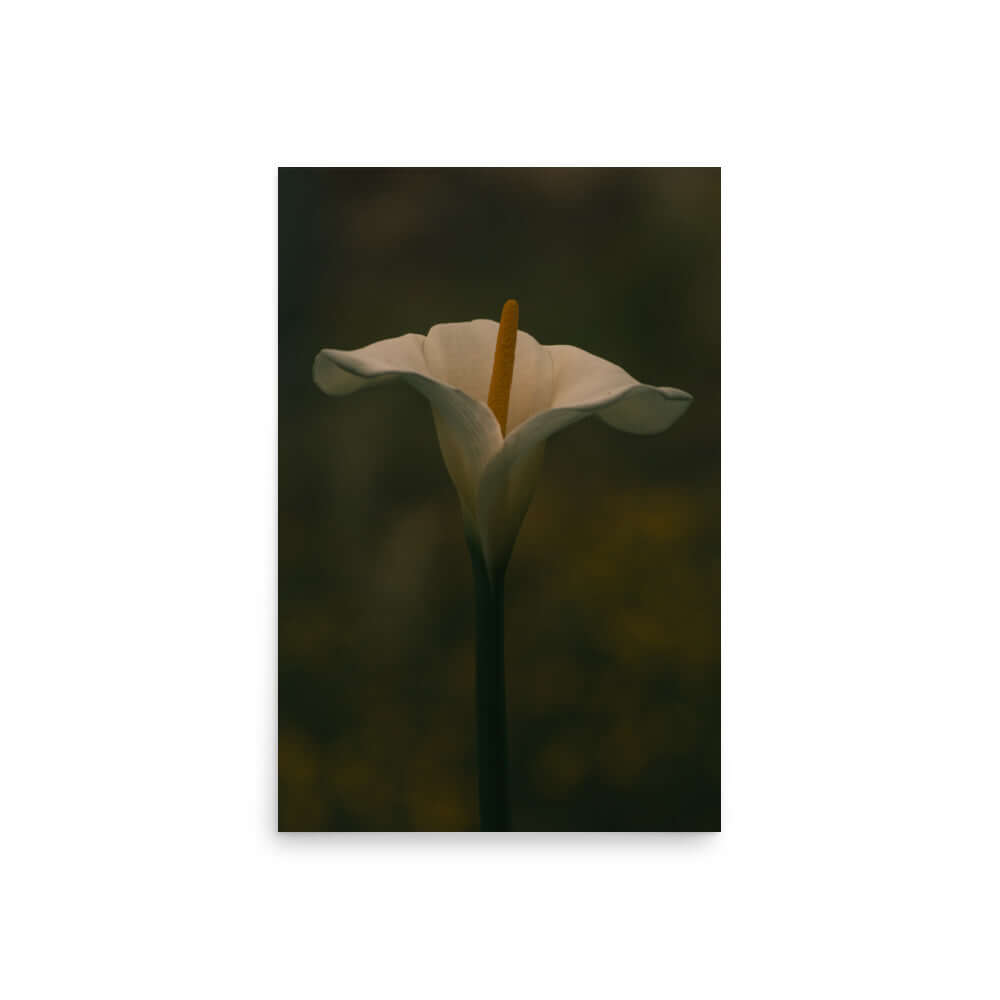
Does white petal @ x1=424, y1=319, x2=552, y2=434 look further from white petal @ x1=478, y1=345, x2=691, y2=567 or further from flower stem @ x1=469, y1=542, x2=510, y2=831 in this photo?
flower stem @ x1=469, y1=542, x2=510, y2=831

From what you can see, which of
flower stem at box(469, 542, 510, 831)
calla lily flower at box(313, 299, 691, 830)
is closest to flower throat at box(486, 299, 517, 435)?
calla lily flower at box(313, 299, 691, 830)

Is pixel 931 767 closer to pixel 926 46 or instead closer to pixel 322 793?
pixel 322 793

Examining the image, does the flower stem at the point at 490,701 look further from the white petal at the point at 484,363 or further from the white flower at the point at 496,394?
the white petal at the point at 484,363

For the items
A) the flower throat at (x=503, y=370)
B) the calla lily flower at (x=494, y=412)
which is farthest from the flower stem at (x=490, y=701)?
the flower throat at (x=503, y=370)

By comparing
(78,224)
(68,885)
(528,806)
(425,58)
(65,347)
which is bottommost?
(68,885)

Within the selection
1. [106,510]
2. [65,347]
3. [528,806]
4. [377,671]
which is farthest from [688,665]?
[65,347]

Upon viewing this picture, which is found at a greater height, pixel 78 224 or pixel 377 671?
pixel 78 224
